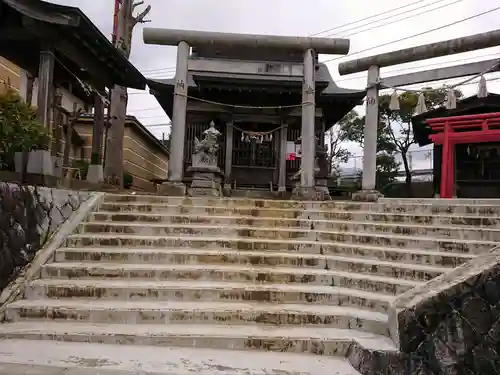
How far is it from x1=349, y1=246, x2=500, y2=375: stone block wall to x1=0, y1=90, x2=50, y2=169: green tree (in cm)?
475

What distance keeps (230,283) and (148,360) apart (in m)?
1.57

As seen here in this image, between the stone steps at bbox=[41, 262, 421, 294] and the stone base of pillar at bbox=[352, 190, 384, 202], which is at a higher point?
the stone base of pillar at bbox=[352, 190, 384, 202]

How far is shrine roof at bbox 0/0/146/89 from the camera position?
6832 mm

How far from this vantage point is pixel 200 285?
15.4 ft

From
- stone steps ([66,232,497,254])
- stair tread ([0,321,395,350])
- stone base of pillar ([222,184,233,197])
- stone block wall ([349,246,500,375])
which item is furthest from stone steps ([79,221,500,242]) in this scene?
stone base of pillar ([222,184,233,197])

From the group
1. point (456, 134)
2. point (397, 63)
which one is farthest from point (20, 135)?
point (456, 134)

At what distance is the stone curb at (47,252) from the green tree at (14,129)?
1.08 metres

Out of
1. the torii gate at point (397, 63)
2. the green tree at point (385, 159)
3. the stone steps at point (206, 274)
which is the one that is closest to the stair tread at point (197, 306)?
the stone steps at point (206, 274)

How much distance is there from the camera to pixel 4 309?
13.6ft

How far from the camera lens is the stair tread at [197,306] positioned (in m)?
4.19

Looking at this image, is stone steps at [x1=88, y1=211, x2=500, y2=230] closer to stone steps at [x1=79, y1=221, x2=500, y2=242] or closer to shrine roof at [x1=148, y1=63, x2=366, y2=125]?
stone steps at [x1=79, y1=221, x2=500, y2=242]

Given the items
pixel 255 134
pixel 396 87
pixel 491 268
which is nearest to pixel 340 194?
pixel 255 134

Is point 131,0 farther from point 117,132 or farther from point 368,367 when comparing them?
point 368,367

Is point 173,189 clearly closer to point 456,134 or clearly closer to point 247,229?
point 247,229
